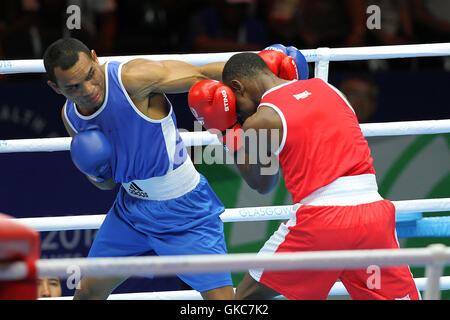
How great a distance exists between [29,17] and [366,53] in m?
2.93

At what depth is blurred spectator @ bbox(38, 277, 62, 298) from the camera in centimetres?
346

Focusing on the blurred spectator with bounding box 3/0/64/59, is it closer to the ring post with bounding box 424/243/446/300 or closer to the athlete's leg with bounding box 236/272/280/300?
the athlete's leg with bounding box 236/272/280/300

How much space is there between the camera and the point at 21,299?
66.3 inches

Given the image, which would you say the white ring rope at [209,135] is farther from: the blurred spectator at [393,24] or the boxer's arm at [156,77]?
the blurred spectator at [393,24]

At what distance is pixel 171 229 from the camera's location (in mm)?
2805

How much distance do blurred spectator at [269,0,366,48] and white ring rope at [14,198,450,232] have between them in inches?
87.7

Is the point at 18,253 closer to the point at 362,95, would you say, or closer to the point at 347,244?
the point at 347,244

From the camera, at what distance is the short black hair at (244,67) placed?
105 inches

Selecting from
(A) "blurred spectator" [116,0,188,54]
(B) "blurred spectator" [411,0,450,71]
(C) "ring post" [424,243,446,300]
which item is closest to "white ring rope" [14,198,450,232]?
(C) "ring post" [424,243,446,300]

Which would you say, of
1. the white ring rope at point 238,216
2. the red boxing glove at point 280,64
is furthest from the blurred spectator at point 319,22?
the red boxing glove at point 280,64

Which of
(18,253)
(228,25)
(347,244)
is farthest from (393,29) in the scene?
(18,253)

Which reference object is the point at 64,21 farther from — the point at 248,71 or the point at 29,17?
the point at 248,71

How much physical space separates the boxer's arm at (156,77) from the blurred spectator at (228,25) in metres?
2.31
